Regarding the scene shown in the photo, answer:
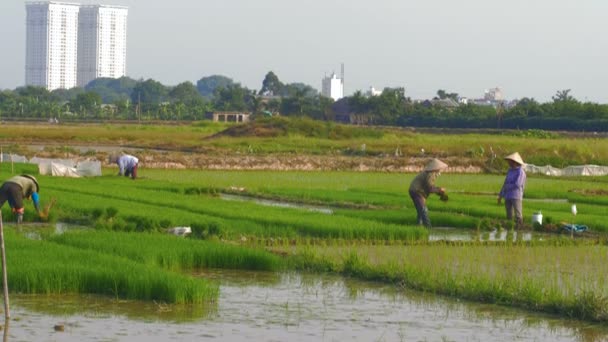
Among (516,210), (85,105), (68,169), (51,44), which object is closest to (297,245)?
(516,210)

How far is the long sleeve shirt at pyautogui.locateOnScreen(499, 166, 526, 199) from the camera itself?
44.1 ft

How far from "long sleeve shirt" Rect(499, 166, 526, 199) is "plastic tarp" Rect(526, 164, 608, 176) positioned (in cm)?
1486

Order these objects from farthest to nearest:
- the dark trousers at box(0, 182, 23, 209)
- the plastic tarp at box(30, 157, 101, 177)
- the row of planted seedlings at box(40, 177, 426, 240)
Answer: the plastic tarp at box(30, 157, 101, 177) → the row of planted seedlings at box(40, 177, 426, 240) → the dark trousers at box(0, 182, 23, 209)

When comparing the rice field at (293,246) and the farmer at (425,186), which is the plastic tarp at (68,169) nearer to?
the rice field at (293,246)

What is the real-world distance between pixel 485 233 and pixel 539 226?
31.8 inches

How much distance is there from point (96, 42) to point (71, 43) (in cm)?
403

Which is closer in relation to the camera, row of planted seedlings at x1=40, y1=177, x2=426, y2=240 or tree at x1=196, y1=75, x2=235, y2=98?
row of planted seedlings at x1=40, y1=177, x2=426, y2=240

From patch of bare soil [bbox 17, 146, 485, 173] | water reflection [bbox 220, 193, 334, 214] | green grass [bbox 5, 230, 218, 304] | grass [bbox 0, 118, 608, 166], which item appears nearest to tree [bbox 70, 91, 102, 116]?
grass [bbox 0, 118, 608, 166]

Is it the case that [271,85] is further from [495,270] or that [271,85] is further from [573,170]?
[495,270]

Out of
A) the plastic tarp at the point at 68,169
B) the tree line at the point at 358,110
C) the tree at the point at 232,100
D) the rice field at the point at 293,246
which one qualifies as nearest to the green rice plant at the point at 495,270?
the rice field at the point at 293,246

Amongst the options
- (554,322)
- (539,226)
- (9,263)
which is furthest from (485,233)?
(9,263)

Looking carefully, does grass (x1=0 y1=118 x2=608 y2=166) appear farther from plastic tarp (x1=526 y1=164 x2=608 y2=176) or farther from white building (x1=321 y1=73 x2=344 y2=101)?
white building (x1=321 y1=73 x2=344 y2=101)

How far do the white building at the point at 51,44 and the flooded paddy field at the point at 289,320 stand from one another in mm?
169296

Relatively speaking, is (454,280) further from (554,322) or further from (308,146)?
(308,146)
